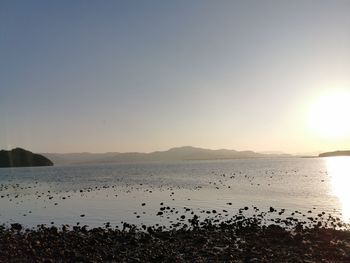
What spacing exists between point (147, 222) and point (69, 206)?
16816 mm

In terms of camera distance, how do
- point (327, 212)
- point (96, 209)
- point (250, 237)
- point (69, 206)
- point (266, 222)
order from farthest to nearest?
1. point (69, 206)
2. point (96, 209)
3. point (327, 212)
4. point (266, 222)
5. point (250, 237)

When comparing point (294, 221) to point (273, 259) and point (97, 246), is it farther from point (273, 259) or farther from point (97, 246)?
point (97, 246)

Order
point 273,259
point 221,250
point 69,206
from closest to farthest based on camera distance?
point 273,259
point 221,250
point 69,206

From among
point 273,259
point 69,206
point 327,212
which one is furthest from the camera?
point 69,206

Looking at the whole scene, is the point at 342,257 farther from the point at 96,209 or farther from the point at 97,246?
the point at 96,209

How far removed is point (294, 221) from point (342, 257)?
14.0m

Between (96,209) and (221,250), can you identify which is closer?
(221,250)

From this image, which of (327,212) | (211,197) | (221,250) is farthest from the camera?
(211,197)

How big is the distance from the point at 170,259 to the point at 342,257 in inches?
358

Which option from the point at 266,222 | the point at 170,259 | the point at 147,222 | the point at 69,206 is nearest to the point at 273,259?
the point at 170,259

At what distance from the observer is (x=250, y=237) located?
2755cm

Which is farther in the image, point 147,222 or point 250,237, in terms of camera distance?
point 147,222

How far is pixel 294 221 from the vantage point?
35.4 m

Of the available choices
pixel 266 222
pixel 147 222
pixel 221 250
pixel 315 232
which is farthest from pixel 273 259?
pixel 147 222
